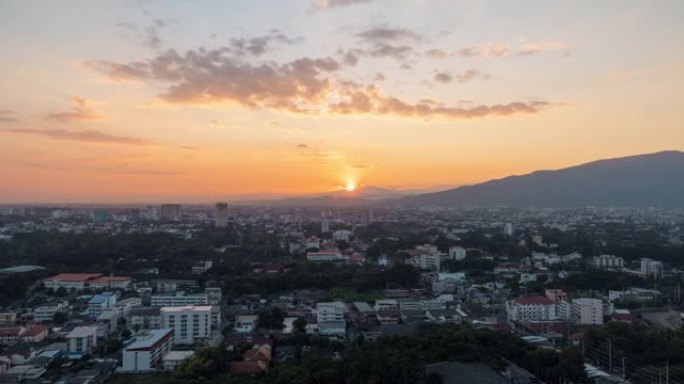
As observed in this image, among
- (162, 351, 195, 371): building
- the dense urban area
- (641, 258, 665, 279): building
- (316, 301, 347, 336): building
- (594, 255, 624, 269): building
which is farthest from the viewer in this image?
(594, 255, 624, 269): building

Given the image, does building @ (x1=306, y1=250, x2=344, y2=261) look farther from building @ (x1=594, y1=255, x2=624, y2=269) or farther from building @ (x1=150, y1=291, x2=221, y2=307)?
building @ (x1=594, y1=255, x2=624, y2=269)

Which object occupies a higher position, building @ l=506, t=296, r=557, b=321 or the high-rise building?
the high-rise building

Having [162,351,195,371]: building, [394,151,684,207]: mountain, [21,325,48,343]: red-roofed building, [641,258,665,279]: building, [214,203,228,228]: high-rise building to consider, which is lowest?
[162,351,195,371]: building

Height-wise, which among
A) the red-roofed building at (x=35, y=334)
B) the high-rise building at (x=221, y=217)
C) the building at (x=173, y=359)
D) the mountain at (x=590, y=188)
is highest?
the mountain at (x=590, y=188)

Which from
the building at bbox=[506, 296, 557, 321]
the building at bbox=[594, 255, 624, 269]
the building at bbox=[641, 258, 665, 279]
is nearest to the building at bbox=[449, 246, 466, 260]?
the building at bbox=[594, 255, 624, 269]

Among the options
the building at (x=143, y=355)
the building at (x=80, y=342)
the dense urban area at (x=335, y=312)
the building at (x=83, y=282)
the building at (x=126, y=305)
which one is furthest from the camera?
the building at (x=83, y=282)

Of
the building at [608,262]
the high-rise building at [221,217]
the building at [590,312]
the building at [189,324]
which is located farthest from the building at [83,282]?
the high-rise building at [221,217]

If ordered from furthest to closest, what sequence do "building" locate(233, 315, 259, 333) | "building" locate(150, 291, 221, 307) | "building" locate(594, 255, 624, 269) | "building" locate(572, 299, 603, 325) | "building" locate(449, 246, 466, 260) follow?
"building" locate(449, 246, 466, 260), "building" locate(594, 255, 624, 269), "building" locate(150, 291, 221, 307), "building" locate(572, 299, 603, 325), "building" locate(233, 315, 259, 333)

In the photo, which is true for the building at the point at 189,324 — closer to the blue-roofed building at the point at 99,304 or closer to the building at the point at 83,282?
the blue-roofed building at the point at 99,304

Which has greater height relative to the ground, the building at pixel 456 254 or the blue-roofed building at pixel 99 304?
the building at pixel 456 254
